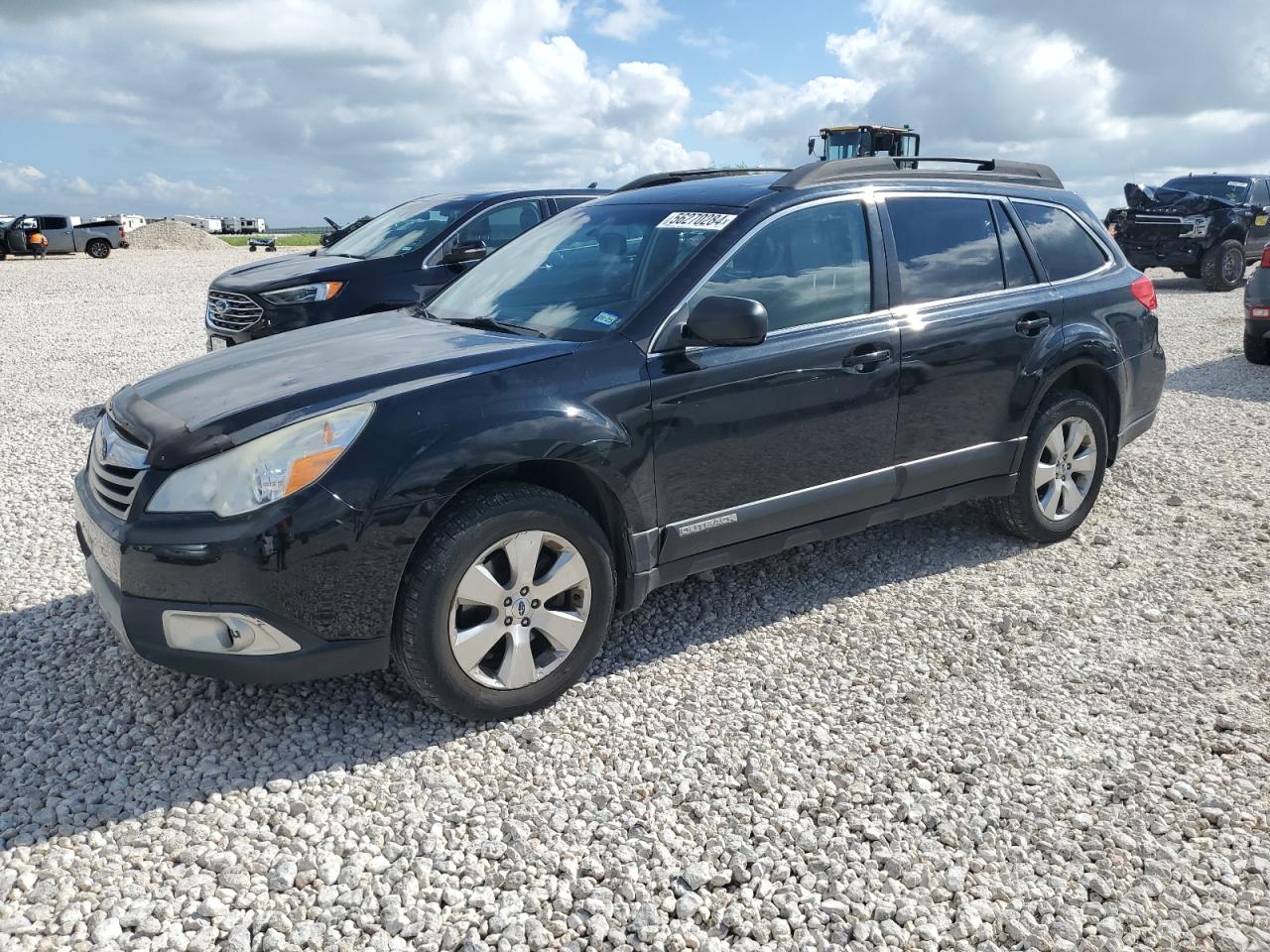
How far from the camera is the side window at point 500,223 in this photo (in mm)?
8656

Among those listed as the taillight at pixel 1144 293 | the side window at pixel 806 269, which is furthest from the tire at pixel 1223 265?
the side window at pixel 806 269

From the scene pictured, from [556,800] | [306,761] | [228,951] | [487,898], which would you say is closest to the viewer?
[228,951]


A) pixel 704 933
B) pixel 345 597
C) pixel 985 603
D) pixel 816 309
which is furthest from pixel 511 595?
pixel 985 603

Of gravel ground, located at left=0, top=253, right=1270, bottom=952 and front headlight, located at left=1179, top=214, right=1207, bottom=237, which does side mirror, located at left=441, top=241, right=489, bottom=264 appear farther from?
front headlight, located at left=1179, top=214, right=1207, bottom=237

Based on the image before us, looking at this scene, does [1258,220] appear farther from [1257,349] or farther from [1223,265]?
[1257,349]

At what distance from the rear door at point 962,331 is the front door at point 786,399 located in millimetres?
149

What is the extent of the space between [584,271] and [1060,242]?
2.55m

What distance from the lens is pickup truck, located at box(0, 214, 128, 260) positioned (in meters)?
32.7

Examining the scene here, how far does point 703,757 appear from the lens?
3379mm

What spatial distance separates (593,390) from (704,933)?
1.76 metres

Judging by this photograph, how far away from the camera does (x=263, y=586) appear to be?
3.08 m

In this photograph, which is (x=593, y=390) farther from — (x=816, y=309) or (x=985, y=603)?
(x=985, y=603)

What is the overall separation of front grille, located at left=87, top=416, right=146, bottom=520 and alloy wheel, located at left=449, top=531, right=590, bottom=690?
3.51 feet

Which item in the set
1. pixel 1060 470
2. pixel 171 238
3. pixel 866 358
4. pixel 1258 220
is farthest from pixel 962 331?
pixel 171 238
